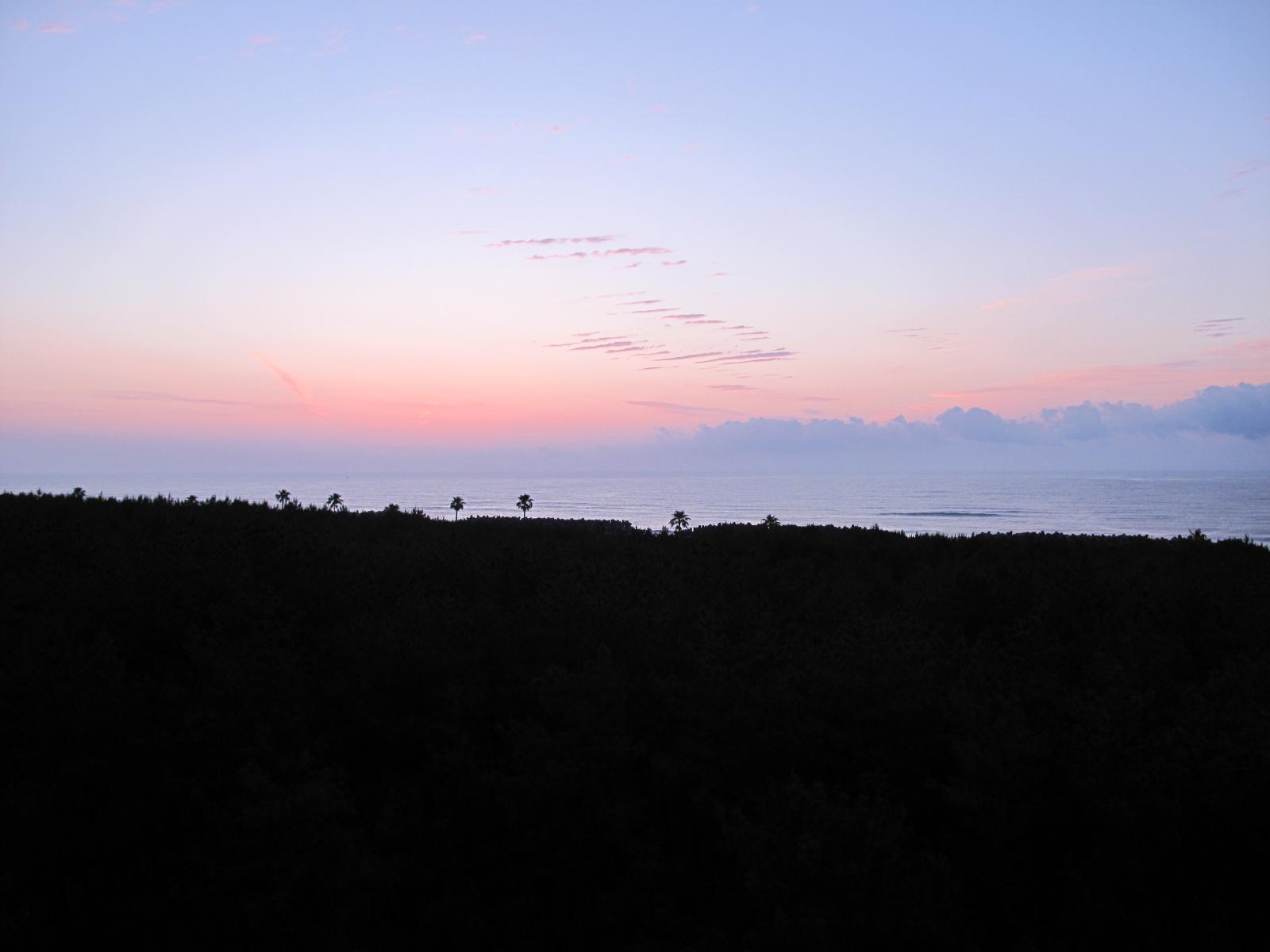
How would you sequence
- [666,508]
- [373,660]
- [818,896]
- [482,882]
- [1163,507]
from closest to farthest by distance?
1. [818,896]
2. [482,882]
3. [373,660]
4. [1163,507]
5. [666,508]

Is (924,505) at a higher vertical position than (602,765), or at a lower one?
higher

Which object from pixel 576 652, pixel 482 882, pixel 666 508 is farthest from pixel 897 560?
pixel 666 508

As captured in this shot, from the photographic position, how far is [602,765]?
9.86 m

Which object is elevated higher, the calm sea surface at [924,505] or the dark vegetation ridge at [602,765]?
the calm sea surface at [924,505]

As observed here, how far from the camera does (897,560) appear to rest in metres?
22.9

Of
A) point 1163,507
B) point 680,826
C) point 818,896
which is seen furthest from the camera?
point 1163,507

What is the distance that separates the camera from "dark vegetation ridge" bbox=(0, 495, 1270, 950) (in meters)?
7.89

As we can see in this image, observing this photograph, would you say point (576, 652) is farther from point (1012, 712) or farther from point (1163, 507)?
point (1163, 507)

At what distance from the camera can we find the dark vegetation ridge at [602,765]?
7.89 meters

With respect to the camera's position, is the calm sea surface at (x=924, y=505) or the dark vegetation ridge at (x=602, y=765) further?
the calm sea surface at (x=924, y=505)

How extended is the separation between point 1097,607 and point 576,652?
32.9 feet

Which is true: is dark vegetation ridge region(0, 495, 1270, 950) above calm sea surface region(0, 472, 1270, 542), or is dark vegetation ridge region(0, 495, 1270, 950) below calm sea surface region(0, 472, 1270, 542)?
below

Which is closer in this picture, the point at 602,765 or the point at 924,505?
the point at 602,765

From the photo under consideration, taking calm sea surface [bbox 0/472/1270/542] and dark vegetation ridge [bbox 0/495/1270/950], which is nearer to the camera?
dark vegetation ridge [bbox 0/495/1270/950]
